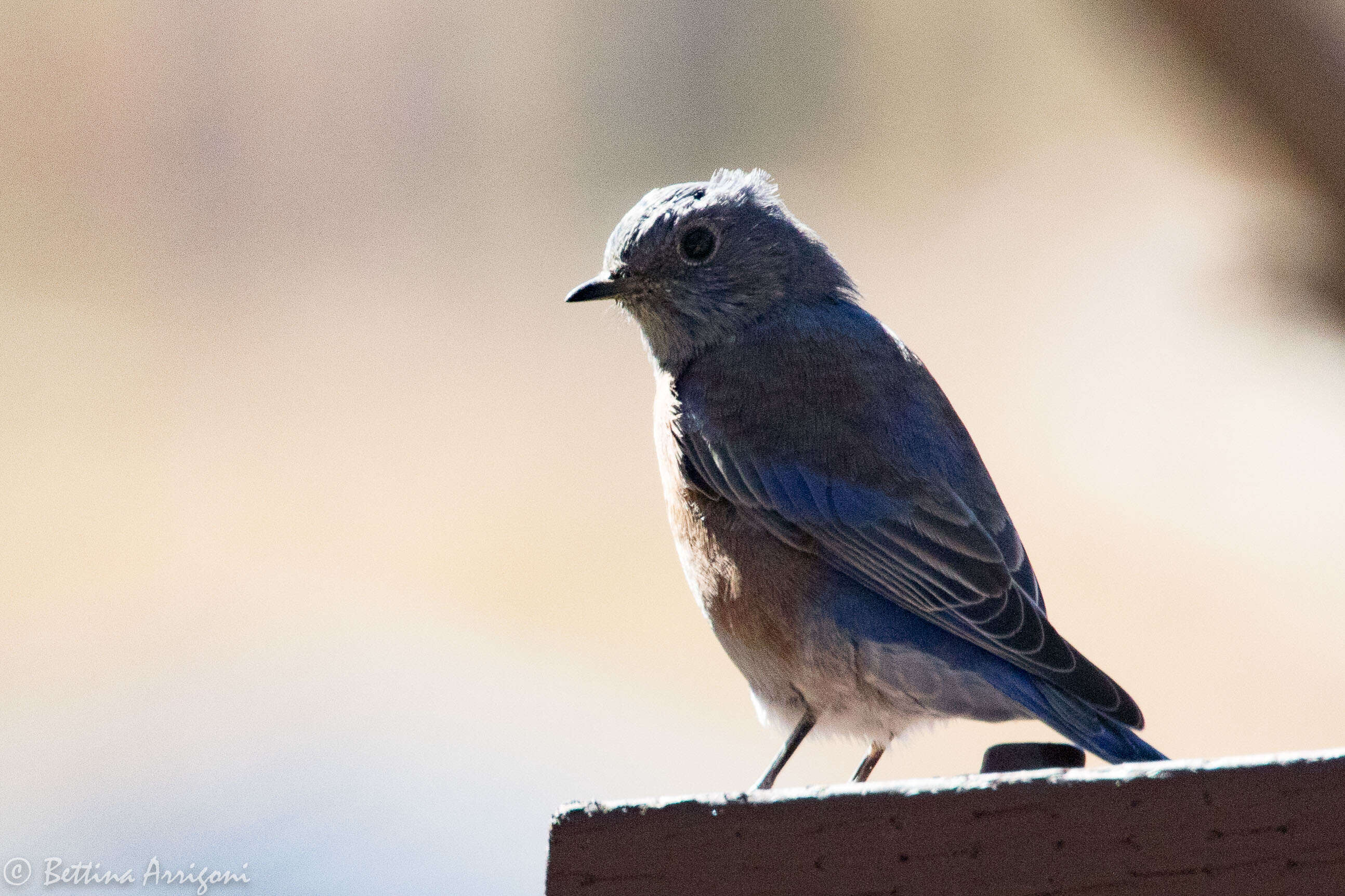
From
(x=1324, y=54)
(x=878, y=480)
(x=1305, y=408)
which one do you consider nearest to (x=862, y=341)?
(x=878, y=480)

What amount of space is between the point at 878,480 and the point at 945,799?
113 cm

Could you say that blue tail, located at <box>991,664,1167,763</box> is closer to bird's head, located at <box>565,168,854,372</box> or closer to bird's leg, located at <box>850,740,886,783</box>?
bird's leg, located at <box>850,740,886,783</box>

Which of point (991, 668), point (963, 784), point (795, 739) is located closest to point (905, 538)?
point (991, 668)

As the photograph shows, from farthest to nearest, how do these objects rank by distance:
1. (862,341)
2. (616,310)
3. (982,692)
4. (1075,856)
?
(616,310)
(862,341)
(982,692)
(1075,856)

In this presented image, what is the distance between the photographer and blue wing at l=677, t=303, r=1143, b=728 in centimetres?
240

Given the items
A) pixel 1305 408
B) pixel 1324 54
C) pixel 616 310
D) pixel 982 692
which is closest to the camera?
pixel 982 692

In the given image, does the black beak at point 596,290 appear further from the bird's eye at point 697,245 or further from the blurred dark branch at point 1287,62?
the blurred dark branch at point 1287,62

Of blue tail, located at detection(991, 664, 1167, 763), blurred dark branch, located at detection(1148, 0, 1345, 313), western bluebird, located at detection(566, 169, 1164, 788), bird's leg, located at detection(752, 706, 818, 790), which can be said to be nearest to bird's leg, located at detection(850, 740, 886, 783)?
western bluebird, located at detection(566, 169, 1164, 788)

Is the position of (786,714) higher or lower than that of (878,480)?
lower

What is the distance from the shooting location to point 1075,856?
5.01 ft

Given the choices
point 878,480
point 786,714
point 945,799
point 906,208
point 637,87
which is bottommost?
point 945,799

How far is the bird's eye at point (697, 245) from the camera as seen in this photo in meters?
3.00

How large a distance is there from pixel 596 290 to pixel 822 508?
81cm

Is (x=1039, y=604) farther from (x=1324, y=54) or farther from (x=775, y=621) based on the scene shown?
(x=1324, y=54)
